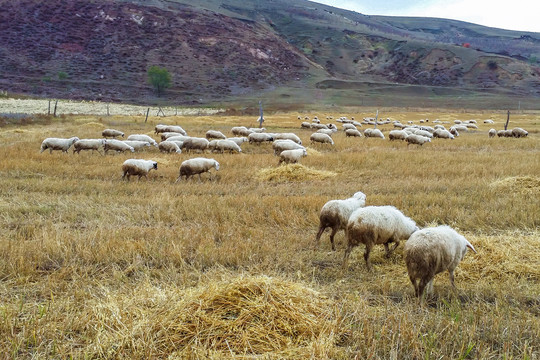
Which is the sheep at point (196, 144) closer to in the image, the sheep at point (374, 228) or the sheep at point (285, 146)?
the sheep at point (285, 146)

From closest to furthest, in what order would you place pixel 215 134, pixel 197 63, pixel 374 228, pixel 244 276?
1. pixel 244 276
2. pixel 374 228
3. pixel 215 134
4. pixel 197 63

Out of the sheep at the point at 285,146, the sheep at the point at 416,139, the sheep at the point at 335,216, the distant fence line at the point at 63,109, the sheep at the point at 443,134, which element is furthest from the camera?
the distant fence line at the point at 63,109

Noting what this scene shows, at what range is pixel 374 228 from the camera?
5773 mm

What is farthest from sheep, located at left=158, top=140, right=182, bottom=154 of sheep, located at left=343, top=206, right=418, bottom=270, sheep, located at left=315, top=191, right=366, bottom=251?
sheep, located at left=343, top=206, right=418, bottom=270

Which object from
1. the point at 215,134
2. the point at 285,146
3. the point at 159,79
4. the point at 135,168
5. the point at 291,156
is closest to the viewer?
the point at 135,168

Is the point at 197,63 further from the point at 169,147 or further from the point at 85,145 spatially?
the point at 85,145

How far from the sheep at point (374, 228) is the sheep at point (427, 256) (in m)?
0.87

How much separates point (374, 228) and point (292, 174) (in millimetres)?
7069

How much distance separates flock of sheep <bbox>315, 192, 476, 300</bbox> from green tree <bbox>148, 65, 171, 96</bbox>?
2956 inches

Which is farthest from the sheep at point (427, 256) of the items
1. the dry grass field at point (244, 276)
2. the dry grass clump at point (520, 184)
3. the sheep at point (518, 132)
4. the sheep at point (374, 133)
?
the sheep at point (518, 132)

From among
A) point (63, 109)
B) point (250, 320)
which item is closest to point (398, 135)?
point (250, 320)

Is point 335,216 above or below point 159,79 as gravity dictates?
below

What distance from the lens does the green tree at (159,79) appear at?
75188 mm

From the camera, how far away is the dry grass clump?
10062 mm
